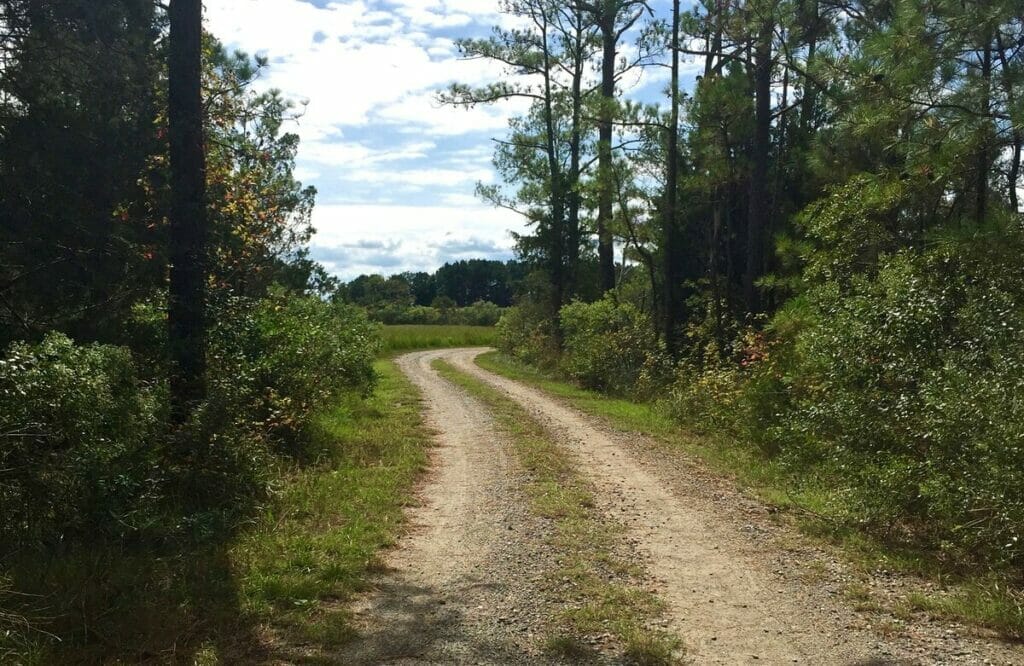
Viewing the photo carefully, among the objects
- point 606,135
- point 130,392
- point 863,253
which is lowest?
point 130,392

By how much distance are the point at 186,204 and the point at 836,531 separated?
678 cm

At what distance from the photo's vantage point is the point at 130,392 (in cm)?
581

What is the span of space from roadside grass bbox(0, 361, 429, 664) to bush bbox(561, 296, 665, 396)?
11.0m

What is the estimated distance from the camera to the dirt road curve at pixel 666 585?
163 inches

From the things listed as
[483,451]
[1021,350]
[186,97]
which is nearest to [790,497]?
[1021,350]

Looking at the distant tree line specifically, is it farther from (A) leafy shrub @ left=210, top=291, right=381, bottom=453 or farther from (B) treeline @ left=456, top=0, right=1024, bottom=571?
(A) leafy shrub @ left=210, top=291, right=381, bottom=453

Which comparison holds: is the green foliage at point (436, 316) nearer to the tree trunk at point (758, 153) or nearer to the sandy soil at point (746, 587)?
the tree trunk at point (758, 153)

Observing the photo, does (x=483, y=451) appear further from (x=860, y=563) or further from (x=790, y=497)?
(x=860, y=563)

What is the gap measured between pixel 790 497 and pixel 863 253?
4600 mm

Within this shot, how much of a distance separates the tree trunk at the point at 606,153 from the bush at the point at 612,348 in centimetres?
230

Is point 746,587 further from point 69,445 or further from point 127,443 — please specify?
point 69,445

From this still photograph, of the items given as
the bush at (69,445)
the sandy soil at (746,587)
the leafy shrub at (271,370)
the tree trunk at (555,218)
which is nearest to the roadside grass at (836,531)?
the sandy soil at (746,587)

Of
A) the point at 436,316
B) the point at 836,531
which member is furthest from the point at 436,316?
the point at 836,531

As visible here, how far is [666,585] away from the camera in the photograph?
516 centimetres
